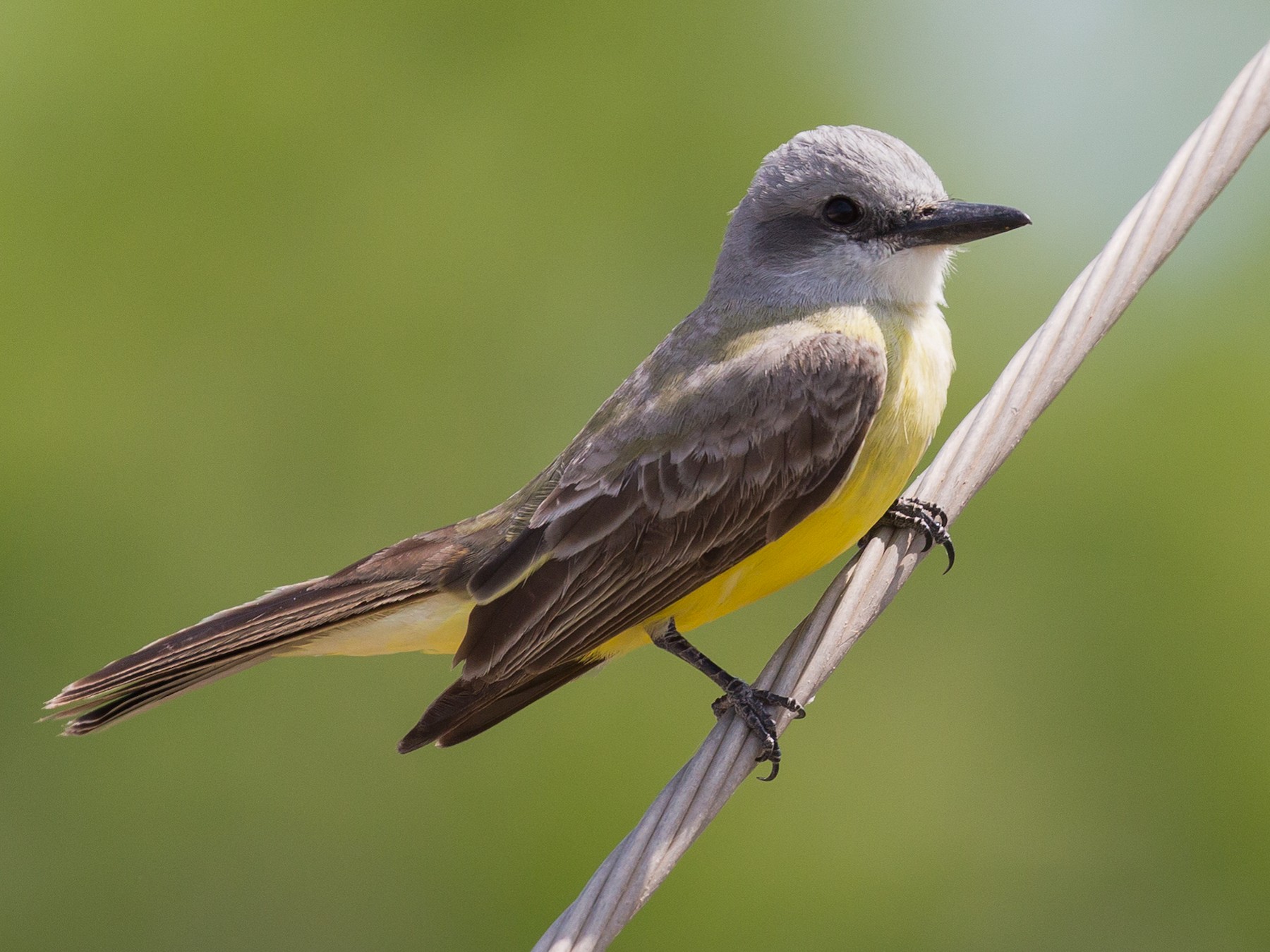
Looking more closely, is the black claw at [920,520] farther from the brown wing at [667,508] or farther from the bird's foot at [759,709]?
the bird's foot at [759,709]

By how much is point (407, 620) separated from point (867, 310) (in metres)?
1.48

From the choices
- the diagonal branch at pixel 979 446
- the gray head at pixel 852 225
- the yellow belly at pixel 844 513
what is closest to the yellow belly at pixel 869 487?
the yellow belly at pixel 844 513

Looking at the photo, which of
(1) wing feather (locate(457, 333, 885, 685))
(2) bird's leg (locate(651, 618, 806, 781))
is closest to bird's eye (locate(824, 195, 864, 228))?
(1) wing feather (locate(457, 333, 885, 685))

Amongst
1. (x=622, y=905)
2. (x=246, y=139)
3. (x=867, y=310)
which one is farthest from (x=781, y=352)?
(x=246, y=139)

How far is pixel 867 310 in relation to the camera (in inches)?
138

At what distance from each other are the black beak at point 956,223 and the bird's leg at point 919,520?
27.4 inches

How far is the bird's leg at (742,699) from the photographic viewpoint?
2.98 m

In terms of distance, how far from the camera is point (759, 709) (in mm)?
3154

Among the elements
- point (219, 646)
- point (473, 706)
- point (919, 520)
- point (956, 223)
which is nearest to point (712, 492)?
point (919, 520)

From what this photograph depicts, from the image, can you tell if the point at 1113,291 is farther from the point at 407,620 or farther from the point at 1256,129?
the point at 407,620

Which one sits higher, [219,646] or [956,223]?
[956,223]

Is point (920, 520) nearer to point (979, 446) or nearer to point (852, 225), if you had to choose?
point (979, 446)

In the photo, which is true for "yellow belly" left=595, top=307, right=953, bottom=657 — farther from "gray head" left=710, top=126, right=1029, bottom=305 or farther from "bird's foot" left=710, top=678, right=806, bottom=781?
"bird's foot" left=710, top=678, right=806, bottom=781

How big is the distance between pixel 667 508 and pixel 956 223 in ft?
3.39
